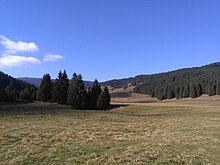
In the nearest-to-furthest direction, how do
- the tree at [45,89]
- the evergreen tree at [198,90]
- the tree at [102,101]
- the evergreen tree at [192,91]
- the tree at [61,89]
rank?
the tree at [102,101] < the tree at [61,89] < the tree at [45,89] < the evergreen tree at [192,91] < the evergreen tree at [198,90]

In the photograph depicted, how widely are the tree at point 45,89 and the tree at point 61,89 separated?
5.81m

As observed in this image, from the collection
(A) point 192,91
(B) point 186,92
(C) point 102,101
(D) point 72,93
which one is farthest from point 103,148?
(B) point 186,92

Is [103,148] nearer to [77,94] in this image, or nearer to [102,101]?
[77,94]

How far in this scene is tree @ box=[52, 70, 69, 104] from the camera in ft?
329

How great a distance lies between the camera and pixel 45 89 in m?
109

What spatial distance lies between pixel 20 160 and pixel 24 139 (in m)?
5.99

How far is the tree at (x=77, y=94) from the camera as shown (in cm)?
8869

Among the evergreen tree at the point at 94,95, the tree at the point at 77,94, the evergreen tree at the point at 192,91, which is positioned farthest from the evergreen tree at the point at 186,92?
the tree at the point at 77,94

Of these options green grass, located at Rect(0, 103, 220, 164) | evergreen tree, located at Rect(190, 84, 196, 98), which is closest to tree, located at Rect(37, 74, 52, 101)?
green grass, located at Rect(0, 103, 220, 164)

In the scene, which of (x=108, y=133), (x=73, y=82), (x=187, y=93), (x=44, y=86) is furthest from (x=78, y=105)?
(x=187, y=93)

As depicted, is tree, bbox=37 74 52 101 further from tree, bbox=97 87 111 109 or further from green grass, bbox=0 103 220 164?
green grass, bbox=0 103 220 164

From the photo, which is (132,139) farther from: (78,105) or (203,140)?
(78,105)

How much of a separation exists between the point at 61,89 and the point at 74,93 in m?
12.5

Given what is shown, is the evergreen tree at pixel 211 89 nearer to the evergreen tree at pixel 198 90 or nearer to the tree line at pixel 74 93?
the evergreen tree at pixel 198 90
